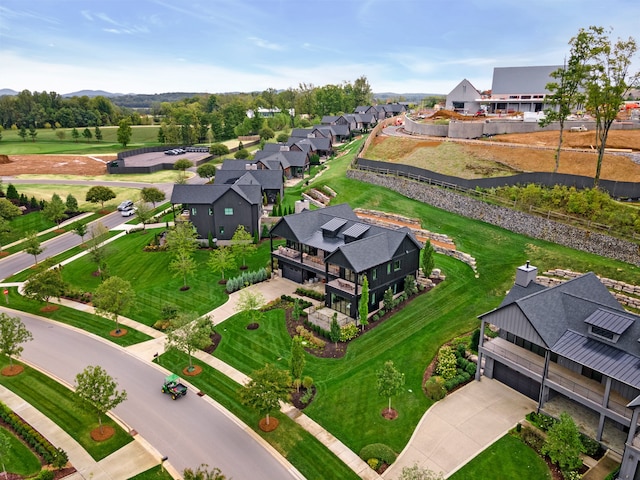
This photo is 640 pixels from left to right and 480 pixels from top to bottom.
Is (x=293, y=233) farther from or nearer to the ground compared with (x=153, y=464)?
farther from the ground

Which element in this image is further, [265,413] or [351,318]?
[351,318]

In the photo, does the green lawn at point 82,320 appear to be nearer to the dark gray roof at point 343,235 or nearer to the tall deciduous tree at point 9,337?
the tall deciduous tree at point 9,337

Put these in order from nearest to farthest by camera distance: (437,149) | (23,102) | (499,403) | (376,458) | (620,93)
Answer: (376,458) → (499,403) → (620,93) → (437,149) → (23,102)

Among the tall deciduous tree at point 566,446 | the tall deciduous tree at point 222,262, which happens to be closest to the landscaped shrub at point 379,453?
the tall deciduous tree at point 566,446

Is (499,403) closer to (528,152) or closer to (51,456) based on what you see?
(51,456)

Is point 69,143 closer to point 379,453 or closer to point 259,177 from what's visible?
point 259,177

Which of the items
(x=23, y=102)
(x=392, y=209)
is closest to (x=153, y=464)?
(x=392, y=209)

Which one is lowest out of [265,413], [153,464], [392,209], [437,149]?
[153,464]

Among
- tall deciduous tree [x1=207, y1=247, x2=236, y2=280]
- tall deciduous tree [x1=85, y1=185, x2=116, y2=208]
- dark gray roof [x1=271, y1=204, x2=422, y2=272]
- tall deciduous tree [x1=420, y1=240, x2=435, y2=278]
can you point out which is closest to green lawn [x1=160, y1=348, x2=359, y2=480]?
dark gray roof [x1=271, y1=204, x2=422, y2=272]
